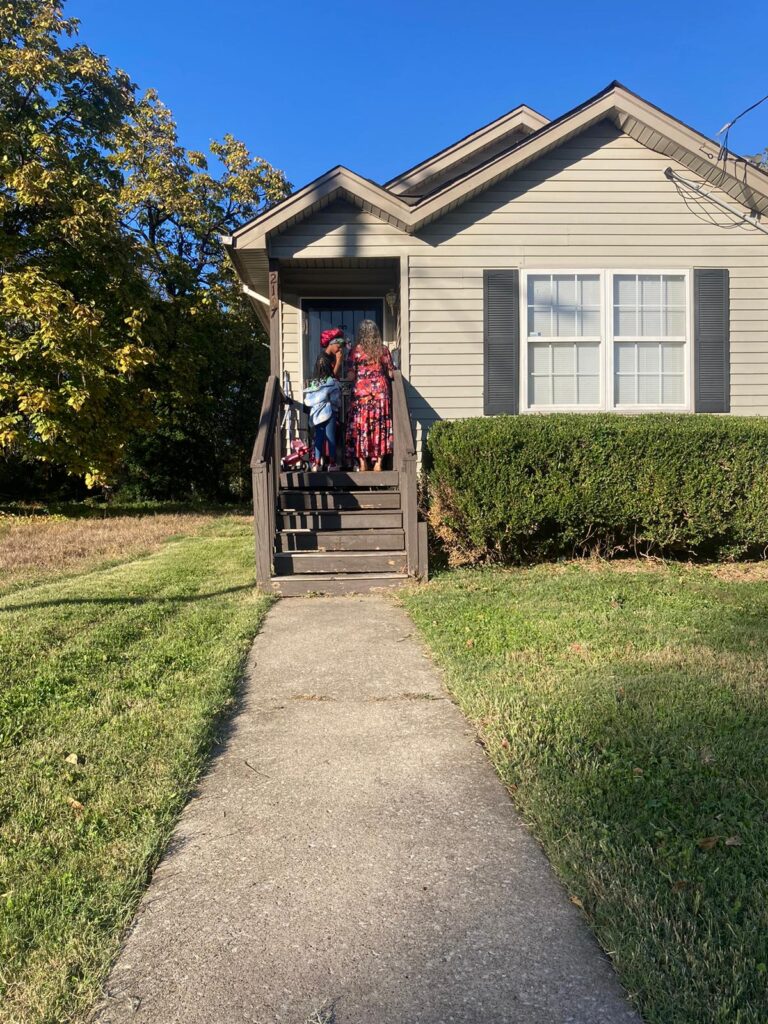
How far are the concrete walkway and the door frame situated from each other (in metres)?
7.53

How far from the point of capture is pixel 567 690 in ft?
13.2

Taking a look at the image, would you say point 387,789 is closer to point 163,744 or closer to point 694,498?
point 163,744

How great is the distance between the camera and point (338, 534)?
778 cm

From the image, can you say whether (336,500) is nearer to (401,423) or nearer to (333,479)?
(333,479)

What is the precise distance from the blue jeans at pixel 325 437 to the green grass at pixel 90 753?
8.61 ft

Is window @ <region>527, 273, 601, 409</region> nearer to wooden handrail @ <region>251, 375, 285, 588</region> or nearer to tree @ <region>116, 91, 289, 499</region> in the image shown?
wooden handrail @ <region>251, 375, 285, 588</region>

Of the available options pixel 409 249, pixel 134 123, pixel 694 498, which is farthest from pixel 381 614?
pixel 134 123

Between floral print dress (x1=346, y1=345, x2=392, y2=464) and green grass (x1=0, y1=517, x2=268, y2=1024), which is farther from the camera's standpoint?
floral print dress (x1=346, y1=345, x2=392, y2=464)

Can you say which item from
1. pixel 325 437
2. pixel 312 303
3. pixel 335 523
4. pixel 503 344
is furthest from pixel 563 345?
pixel 312 303

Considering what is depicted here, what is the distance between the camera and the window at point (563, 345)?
9047 mm

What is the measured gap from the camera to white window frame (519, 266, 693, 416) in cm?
898

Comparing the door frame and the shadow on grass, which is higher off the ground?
the door frame

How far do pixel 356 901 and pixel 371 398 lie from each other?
7.34 m

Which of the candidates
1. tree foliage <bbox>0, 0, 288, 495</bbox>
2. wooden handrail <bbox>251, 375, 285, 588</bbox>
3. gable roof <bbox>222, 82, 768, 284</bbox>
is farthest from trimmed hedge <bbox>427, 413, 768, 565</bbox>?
A: tree foliage <bbox>0, 0, 288, 495</bbox>
